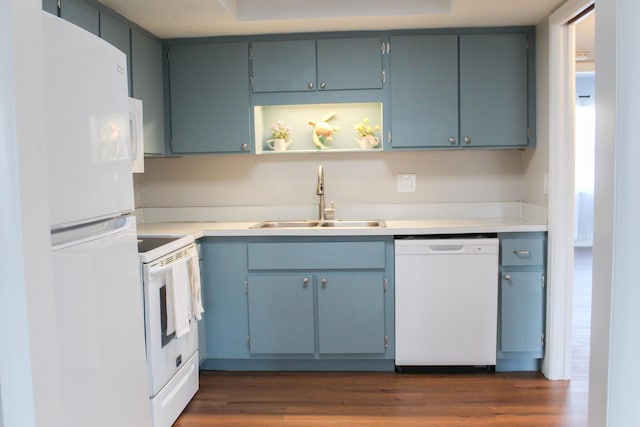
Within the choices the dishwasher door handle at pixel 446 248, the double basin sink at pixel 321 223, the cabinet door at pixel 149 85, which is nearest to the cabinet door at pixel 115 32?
the cabinet door at pixel 149 85

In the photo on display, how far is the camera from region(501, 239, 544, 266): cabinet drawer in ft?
10.2

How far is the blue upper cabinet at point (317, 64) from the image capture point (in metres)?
3.34

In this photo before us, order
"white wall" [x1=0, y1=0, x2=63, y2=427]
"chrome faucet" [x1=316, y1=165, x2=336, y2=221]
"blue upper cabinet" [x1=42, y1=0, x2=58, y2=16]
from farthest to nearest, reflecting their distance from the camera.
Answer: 1. "chrome faucet" [x1=316, y1=165, x2=336, y2=221]
2. "blue upper cabinet" [x1=42, y1=0, x2=58, y2=16]
3. "white wall" [x1=0, y1=0, x2=63, y2=427]

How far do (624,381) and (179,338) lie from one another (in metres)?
2.05

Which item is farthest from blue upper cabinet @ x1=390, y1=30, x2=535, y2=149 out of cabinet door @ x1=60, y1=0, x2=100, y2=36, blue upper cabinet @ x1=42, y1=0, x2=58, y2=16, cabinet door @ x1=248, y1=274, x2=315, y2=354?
blue upper cabinet @ x1=42, y1=0, x2=58, y2=16

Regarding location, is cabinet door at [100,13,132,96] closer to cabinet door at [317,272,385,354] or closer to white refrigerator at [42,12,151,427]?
white refrigerator at [42,12,151,427]

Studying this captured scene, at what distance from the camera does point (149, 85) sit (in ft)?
10.5

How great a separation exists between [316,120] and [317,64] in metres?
0.45

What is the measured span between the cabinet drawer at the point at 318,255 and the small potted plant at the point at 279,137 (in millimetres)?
751

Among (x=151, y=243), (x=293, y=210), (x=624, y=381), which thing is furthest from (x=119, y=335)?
(x=293, y=210)

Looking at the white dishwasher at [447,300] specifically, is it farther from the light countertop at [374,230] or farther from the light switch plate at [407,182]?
the light switch plate at [407,182]

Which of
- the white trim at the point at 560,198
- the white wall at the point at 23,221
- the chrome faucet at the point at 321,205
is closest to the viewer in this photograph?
the white wall at the point at 23,221

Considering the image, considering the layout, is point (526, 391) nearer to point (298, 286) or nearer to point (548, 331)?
point (548, 331)

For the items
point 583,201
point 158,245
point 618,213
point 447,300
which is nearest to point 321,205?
point 447,300
